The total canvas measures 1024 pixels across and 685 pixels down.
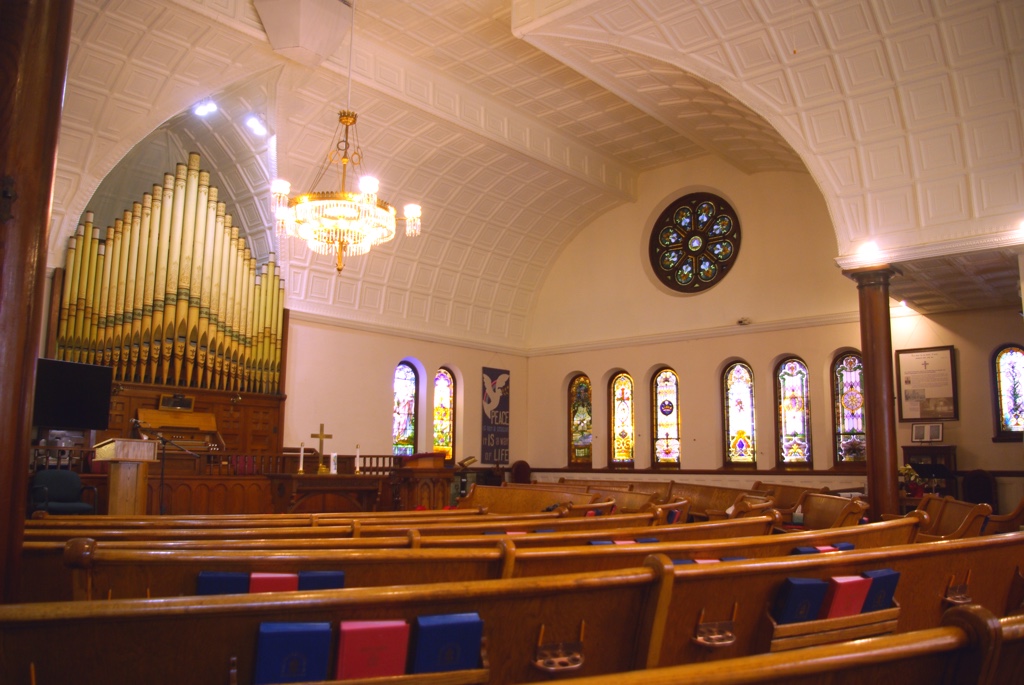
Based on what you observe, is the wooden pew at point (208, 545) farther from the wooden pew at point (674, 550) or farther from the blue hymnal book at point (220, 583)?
the blue hymnal book at point (220, 583)

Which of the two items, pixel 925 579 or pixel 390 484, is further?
pixel 390 484

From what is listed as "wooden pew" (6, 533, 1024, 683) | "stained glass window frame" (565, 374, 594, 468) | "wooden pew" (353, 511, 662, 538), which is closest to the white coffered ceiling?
"stained glass window frame" (565, 374, 594, 468)

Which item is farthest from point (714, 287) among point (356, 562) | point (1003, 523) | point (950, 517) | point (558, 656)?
point (558, 656)

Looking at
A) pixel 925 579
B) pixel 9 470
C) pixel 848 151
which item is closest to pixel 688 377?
pixel 848 151

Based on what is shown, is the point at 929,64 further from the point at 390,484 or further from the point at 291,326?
the point at 291,326

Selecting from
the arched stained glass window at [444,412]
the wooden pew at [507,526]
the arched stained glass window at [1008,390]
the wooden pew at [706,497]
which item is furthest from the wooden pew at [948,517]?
the arched stained glass window at [444,412]

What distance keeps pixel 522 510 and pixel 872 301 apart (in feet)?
16.7

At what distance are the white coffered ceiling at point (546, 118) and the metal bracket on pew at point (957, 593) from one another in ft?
22.5

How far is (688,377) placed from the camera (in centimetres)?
1614

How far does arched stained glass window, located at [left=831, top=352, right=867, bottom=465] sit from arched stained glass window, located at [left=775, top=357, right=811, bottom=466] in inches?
21.8

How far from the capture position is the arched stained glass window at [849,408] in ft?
45.4

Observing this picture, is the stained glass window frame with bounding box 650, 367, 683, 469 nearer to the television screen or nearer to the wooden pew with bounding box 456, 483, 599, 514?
the wooden pew with bounding box 456, 483, 599, 514

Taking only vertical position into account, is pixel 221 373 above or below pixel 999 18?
below

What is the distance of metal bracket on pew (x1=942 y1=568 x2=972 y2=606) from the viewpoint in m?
3.28
